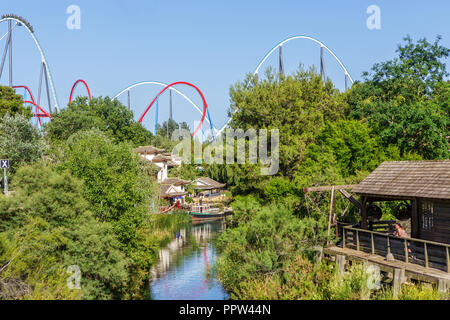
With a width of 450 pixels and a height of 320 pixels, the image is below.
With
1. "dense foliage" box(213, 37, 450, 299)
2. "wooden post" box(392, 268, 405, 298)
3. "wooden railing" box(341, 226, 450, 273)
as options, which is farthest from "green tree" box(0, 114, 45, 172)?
"wooden post" box(392, 268, 405, 298)

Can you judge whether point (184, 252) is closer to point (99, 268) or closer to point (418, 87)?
point (99, 268)

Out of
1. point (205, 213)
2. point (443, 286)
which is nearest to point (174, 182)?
point (205, 213)

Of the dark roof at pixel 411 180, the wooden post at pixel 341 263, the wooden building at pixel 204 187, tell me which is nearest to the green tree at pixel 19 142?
the wooden post at pixel 341 263

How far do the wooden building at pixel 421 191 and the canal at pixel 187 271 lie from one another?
9.00 m

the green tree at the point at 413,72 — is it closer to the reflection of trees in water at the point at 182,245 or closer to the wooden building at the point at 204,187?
the reflection of trees in water at the point at 182,245

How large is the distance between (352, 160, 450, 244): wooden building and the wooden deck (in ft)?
6.84

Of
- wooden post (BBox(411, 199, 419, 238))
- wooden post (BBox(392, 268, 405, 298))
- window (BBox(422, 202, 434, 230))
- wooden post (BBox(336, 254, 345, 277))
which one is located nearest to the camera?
wooden post (BBox(392, 268, 405, 298))

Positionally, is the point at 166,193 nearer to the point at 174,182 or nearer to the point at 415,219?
the point at 174,182

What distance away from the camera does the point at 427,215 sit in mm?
16641

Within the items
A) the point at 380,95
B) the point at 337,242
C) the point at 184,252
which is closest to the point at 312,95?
the point at 380,95

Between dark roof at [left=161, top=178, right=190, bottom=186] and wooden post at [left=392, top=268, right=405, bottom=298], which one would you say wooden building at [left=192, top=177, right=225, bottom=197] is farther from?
wooden post at [left=392, top=268, right=405, bottom=298]

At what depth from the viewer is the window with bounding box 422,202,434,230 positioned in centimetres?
1647

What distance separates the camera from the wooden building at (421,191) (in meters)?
15.6
